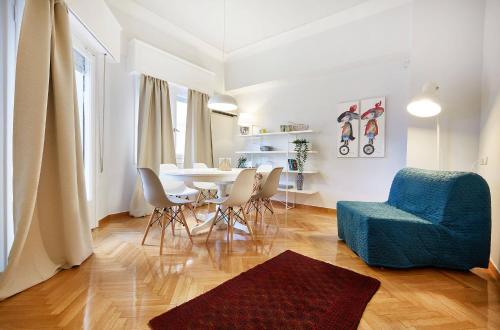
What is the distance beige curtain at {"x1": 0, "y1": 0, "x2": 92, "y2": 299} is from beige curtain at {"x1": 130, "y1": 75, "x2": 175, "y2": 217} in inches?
57.3

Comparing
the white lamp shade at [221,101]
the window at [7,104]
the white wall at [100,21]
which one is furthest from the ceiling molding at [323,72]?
the window at [7,104]

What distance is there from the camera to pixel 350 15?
138 inches

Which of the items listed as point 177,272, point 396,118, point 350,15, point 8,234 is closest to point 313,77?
point 350,15

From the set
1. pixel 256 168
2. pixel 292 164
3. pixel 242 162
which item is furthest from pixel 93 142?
pixel 292 164

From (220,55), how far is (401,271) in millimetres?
5001

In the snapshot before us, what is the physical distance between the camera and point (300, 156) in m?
4.31

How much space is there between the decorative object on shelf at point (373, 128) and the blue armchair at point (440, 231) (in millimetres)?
1590

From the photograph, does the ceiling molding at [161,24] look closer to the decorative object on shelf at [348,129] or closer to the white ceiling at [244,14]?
the white ceiling at [244,14]

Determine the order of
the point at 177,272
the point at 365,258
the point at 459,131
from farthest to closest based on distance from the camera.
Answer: the point at 459,131
the point at 365,258
the point at 177,272

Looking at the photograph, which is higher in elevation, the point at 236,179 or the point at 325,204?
the point at 236,179

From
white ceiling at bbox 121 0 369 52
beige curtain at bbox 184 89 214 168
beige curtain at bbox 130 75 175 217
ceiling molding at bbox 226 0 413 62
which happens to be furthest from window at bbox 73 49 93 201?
ceiling molding at bbox 226 0 413 62

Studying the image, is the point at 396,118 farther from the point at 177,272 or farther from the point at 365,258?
the point at 177,272

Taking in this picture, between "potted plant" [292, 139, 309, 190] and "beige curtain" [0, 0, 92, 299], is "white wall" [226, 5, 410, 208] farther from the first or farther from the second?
"beige curtain" [0, 0, 92, 299]

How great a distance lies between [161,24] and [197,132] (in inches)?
76.5
